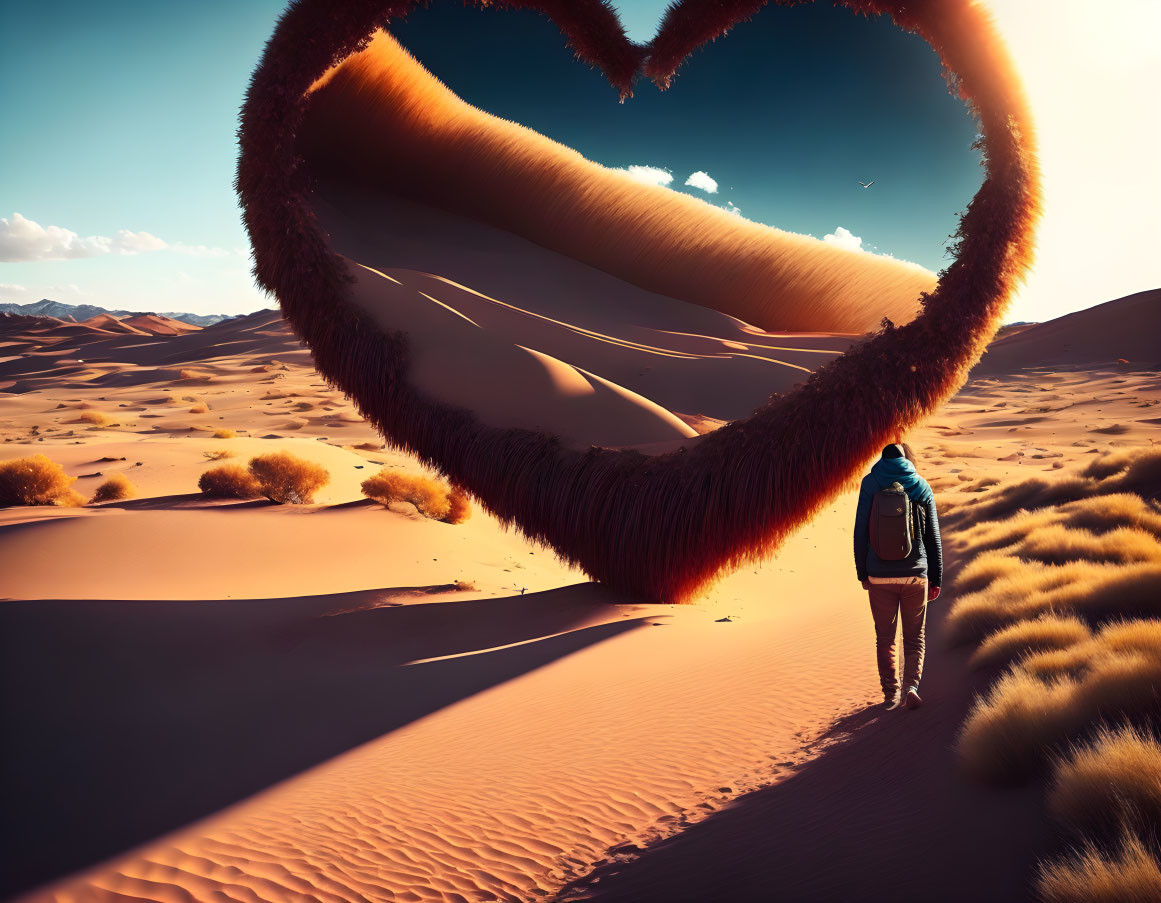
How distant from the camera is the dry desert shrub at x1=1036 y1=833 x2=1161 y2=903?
1.90 metres

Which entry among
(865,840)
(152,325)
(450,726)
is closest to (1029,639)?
(865,840)

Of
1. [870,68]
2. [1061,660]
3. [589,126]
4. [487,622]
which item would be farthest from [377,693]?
[870,68]

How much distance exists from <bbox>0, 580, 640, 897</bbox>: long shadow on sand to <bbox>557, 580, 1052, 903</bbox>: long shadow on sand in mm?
2447

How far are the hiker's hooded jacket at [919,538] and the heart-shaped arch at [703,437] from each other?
182 centimetres

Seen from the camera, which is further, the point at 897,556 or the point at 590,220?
the point at 590,220

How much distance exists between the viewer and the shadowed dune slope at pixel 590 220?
8.40 meters

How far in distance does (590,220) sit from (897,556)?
20.5ft

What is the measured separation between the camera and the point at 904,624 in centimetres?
414

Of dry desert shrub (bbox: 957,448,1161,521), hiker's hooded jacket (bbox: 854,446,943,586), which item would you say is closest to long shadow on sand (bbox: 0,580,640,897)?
hiker's hooded jacket (bbox: 854,446,943,586)

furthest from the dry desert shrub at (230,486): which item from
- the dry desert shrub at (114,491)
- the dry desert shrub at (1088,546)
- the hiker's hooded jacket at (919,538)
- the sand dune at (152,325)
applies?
the sand dune at (152,325)

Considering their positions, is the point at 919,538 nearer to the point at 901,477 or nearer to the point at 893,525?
the point at 893,525

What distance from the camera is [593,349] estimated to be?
284 inches

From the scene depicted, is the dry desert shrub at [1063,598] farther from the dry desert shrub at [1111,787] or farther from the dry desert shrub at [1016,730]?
the dry desert shrub at [1111,787]

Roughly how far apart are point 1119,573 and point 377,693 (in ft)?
17.5
